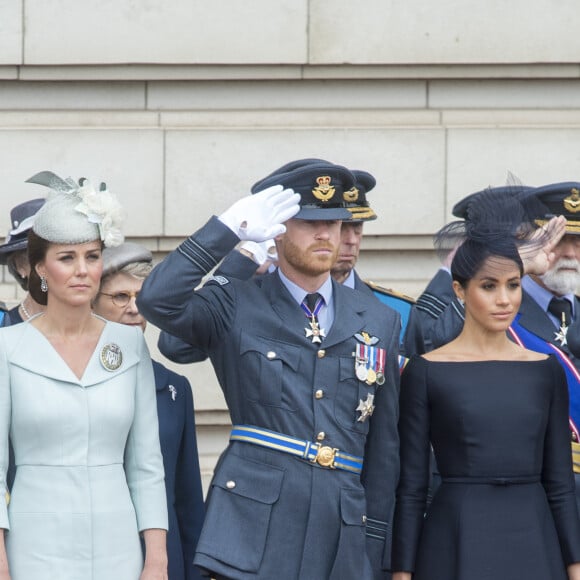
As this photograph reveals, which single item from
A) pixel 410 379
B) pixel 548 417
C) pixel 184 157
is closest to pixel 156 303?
pixel 410 379

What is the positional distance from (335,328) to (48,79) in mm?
2909

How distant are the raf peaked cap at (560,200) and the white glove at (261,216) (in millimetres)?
1305

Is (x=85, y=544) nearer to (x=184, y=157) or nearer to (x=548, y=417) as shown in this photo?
(x=548, y=417)

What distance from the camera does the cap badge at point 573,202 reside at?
222 inches

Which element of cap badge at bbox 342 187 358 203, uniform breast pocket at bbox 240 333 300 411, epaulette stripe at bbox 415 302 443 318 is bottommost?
uniform breast pocket at bbox 240 333 300 411

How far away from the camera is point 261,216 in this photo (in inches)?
182

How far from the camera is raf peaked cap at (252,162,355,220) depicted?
4.79 meters

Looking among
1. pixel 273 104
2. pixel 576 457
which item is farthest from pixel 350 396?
pixel 273 104

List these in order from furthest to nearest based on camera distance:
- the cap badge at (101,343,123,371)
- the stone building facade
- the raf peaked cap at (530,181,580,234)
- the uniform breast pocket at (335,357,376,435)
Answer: the stone building facade < the raf peaked cap at (530,181,580,234) < the uniform breast pocket at (335,357,376,435) < the cap badge at (101,343,123,371)

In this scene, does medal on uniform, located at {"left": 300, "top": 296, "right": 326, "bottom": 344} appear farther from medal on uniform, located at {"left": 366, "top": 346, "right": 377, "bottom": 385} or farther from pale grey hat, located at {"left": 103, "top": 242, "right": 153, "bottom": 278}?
pale grey hat, located at {"left": 103, "top": 242, "right": 153, "bottom": 278}

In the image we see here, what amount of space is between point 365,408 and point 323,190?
0.69m

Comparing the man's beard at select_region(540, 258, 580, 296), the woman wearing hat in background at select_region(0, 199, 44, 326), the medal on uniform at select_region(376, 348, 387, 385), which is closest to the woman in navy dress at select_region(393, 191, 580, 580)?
the medal on uniform at select_region(376, 348, 387, 385)

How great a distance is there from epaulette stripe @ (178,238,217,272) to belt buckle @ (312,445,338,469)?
2.12 ft

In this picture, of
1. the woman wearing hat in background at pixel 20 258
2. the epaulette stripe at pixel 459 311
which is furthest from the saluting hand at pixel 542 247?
the woman wearing hat in background at pixel 20 258
